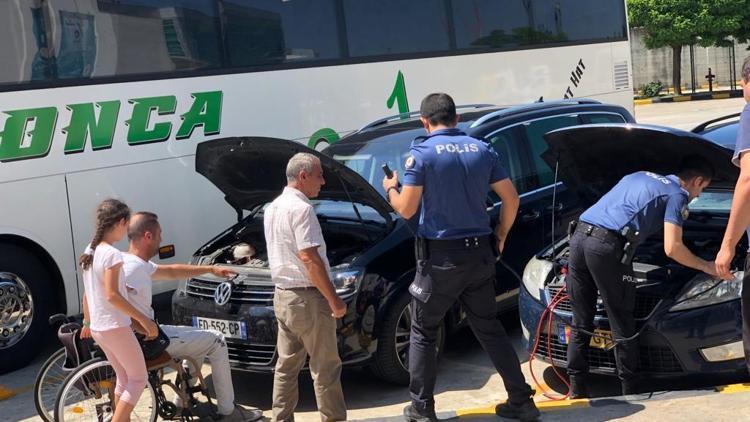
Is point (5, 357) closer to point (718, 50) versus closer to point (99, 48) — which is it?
point (99, 48)

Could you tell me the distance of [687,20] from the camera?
35.4 m

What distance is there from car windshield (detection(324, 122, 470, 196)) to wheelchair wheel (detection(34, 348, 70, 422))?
2556 mm

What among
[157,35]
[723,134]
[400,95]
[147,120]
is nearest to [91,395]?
[147,120]

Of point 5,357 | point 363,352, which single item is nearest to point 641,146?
point 363,352

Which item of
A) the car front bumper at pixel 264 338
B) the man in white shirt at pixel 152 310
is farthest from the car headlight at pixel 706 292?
the man in white shirt at pixel 152 310

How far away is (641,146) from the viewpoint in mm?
5656

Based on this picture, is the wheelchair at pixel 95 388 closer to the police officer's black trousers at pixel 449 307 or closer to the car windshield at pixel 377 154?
the police officer's black trousers at pixel 449 307

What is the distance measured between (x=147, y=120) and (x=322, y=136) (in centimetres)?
205

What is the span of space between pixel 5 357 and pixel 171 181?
2.14 metres

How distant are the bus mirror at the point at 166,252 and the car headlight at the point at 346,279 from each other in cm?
297

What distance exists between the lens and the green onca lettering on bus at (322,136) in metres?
9.46

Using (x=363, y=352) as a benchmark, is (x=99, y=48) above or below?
above

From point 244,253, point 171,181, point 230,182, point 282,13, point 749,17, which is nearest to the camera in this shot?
point 244,253

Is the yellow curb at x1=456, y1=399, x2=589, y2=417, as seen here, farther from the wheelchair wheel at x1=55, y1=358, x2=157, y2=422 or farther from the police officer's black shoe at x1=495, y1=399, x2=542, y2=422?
the wheelchair wheel at x1=55, y1=358, x2=157, y2=422
